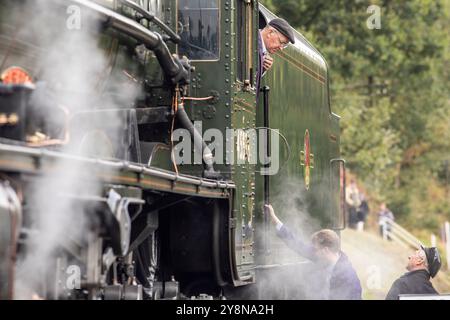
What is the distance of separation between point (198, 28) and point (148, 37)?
147 centimetres

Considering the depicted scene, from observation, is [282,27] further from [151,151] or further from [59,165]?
[59,165]

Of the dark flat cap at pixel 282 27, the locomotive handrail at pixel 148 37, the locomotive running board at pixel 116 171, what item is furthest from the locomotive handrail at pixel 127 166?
the dark flat cap at pixel 282 27

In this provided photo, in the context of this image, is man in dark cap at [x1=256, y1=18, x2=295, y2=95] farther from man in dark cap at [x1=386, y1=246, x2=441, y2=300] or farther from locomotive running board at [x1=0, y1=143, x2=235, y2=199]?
man in dark cap at [x1=386, y1=246, x2=441, y2=300]

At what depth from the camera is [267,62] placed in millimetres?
9883

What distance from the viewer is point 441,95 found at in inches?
1347

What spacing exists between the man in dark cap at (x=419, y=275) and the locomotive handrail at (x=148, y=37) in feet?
7.08

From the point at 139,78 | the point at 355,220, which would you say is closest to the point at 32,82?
the point at 139,78

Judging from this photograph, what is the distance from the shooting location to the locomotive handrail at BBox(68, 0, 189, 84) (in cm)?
659

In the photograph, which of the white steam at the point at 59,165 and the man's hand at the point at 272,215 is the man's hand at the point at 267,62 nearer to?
the man's hand at the point at 272,215

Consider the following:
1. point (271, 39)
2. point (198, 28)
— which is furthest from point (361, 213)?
point (198, 28)

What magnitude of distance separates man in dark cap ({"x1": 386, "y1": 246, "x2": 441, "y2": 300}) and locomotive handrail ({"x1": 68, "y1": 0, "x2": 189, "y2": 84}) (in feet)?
7.08

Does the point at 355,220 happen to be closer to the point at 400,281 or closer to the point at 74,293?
the point at 400,281

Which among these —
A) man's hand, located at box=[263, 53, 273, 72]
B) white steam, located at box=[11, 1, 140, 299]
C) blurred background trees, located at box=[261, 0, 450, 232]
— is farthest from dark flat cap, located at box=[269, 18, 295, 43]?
blurred background trees, located at box=[261, 0, 450, 232]
